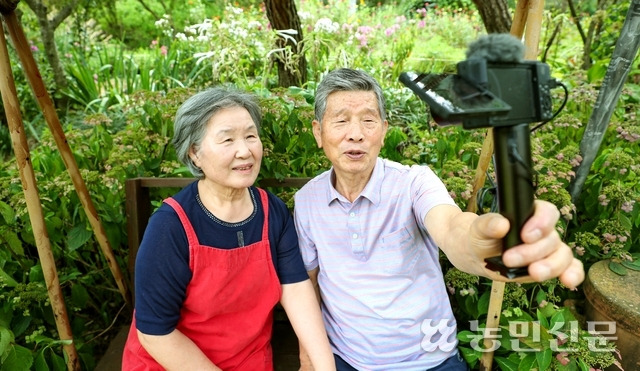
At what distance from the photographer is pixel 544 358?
4.90 feet

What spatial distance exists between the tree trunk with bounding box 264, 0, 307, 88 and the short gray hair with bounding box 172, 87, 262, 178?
8.19 feet

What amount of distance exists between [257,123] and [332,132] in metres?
0.27

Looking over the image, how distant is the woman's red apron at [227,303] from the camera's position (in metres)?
1.50

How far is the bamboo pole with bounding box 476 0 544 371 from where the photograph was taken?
137cm

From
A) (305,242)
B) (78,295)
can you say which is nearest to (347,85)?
(305,242)

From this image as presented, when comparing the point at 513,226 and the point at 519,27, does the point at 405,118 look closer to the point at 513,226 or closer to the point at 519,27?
the point at 519,27

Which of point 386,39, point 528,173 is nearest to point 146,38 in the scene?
point 386,39

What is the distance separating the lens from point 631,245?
2141 mm

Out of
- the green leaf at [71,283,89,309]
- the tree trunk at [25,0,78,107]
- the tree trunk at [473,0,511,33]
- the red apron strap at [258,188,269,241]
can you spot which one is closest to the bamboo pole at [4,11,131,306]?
the green leaf at [71,283,89,309]

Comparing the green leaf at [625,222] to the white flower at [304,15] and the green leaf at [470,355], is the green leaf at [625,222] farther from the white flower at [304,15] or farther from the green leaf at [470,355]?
the white flower at [304,15]

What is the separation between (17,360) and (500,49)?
1938 mm

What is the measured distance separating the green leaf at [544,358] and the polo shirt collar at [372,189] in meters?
0.76

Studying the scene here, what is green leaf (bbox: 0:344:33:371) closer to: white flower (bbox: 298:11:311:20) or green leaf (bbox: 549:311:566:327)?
green leaf (bbox: 549:311:566:327)

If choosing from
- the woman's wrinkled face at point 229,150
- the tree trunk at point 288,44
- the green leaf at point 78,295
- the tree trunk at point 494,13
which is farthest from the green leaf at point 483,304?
the tree trunk at point 288,44
